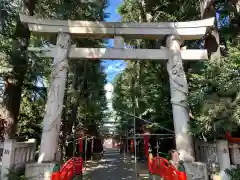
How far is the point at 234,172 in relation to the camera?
5250 millimetres

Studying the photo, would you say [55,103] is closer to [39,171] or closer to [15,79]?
[15,79]

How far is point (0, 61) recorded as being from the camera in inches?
237

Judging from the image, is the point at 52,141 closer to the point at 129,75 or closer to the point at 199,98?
the point at 199,98

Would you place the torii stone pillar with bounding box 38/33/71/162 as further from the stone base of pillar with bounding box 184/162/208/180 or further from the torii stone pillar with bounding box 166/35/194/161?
the stone base of pillar with bounding box 184/162/208/180

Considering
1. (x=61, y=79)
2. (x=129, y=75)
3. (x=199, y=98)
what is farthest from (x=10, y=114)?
(x=129, y=75)

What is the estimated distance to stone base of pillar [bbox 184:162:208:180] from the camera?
6.28 metres

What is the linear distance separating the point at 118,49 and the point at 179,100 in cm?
260

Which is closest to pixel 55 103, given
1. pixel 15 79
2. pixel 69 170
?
pixel 15 79

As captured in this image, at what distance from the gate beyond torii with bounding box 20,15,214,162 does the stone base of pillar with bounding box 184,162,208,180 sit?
113 centimetres

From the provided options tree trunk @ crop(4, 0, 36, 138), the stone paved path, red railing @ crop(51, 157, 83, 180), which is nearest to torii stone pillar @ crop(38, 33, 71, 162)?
red railing @ crop(51, 157, 83, 180)

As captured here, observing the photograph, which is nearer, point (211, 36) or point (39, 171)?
point (39, 171)

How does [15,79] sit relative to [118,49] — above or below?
below

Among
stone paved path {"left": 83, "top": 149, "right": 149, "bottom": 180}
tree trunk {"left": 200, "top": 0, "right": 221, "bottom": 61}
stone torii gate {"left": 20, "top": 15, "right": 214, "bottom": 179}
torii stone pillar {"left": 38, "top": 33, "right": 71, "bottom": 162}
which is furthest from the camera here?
stone paved path {"left": 83, "top": 149, "right": 149, "bottom": 180}

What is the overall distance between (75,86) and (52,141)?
21.2 ft
